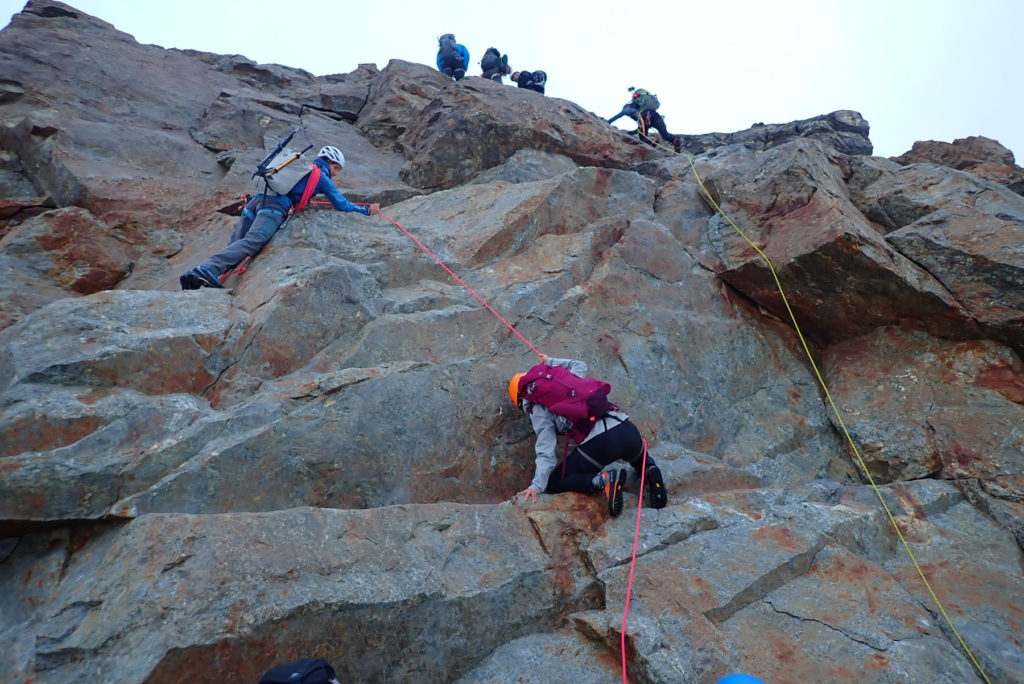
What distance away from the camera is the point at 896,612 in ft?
16.4

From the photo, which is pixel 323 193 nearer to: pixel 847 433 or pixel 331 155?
pixel 331 155

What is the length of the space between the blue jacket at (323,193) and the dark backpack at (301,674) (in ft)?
19.6

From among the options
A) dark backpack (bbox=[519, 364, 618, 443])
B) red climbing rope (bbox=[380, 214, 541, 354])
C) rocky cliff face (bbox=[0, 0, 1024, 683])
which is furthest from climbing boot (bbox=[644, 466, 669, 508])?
red climbing rope (bbox=[380, 214, 541, 354])

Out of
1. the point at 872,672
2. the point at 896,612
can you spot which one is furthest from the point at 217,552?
the point at 896,612

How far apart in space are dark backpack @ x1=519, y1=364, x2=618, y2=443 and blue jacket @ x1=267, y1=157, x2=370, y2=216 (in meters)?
4.11

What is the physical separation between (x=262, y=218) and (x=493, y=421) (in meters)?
4.07

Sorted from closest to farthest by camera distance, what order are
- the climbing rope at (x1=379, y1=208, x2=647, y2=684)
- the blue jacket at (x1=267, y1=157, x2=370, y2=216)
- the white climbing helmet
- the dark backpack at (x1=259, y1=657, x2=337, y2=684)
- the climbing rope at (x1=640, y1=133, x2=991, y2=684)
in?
1. the dark backpack at (x1=259, y1=657, x2=337, y2=684)
2. the climbing rope at (x1=379, y1=208, x2=647, y2=684)
3. the climbing rope at (x1=640, y1=133, x2=991, y2=684)
4. the blue jacket at (x1=267, y1=157, x2=370, y2=216)
5. the white climbing helmet

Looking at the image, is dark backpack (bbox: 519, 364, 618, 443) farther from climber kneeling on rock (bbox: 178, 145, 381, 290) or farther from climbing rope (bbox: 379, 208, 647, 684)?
climber kneeling on rock (bbox: 178, 145, 381, 290)

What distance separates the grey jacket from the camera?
5761 mm

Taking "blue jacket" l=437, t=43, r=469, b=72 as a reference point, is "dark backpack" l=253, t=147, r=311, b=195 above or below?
below

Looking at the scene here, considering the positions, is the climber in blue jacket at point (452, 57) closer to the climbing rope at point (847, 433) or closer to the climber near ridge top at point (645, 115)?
the climber near ridge top at point (645, 115)

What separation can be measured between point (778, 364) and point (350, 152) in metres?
9.81

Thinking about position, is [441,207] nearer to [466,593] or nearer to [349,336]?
[349,336]

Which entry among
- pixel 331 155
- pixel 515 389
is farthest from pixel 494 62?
pixel 515 389
